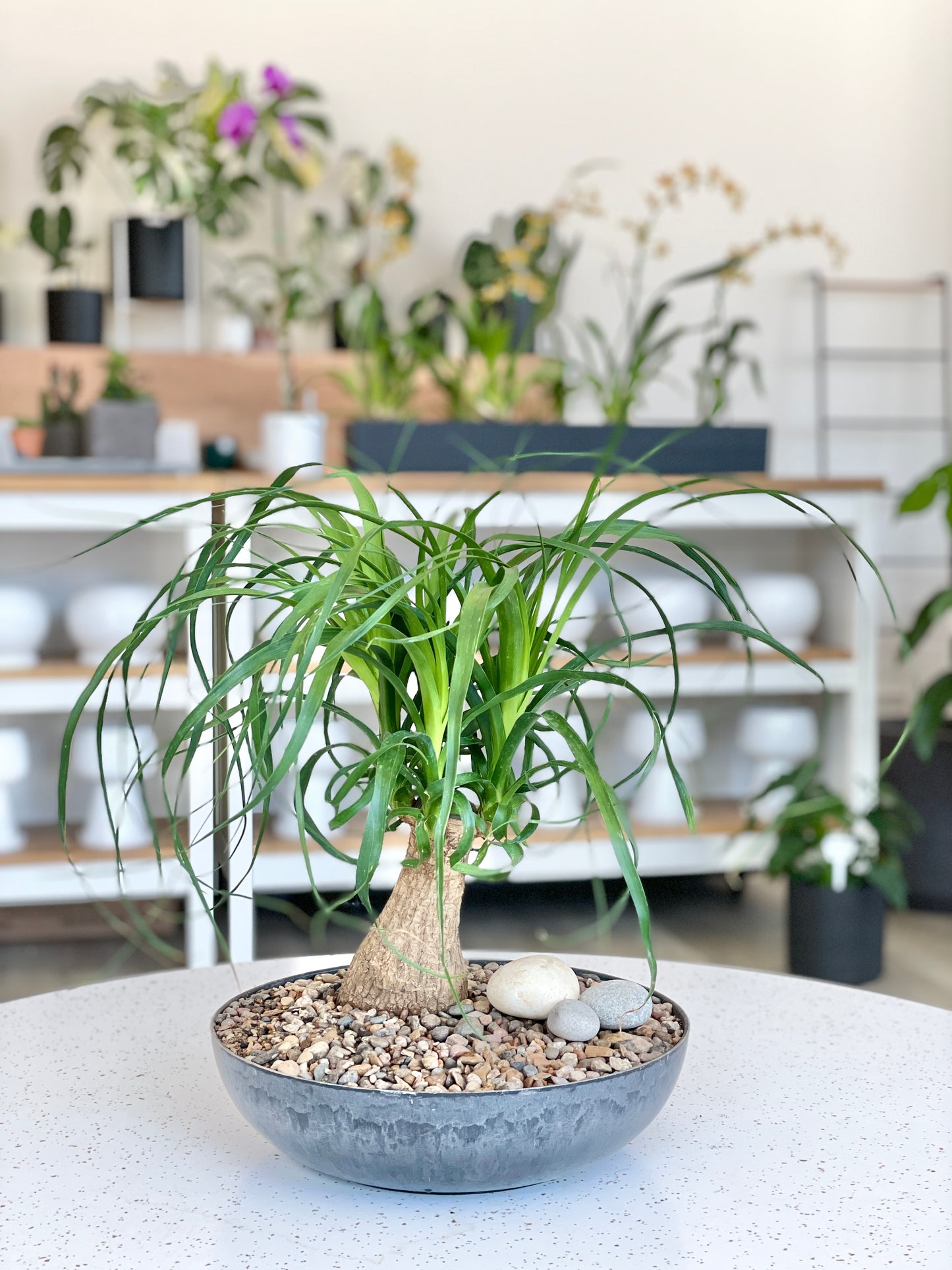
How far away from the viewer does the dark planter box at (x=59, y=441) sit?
111 inches

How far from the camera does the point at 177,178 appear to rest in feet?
10.6

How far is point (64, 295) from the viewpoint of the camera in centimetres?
328

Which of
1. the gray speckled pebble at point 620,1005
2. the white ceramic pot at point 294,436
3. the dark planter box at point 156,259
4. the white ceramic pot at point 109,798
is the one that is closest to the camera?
the gray speckled pebble at point 620,1005

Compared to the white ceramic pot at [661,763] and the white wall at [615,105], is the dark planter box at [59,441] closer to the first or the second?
the white wall at [615,105]

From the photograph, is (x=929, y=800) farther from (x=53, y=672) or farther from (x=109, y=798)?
(x=53, y=672)

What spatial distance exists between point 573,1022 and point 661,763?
2.06 metres

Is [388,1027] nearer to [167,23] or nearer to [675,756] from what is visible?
[675,756]

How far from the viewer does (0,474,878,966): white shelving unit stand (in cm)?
252

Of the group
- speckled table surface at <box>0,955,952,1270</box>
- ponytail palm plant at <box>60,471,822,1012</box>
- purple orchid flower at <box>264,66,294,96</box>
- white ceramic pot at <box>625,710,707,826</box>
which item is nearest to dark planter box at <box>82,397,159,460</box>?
purple orchid flower at <box>264,66,294,96</box>

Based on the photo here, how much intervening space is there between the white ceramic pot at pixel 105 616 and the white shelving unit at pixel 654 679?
0.07m

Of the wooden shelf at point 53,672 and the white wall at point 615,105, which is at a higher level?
the white wall at point 615,105

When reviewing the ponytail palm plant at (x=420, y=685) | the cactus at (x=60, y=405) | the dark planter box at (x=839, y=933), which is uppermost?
the cactus at (x=60, y=405)

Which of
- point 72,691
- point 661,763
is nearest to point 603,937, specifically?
point 661,763

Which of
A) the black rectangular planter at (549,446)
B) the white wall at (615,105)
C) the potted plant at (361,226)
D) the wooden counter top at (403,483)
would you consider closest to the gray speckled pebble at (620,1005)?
the wooden counter top at (403,483)
